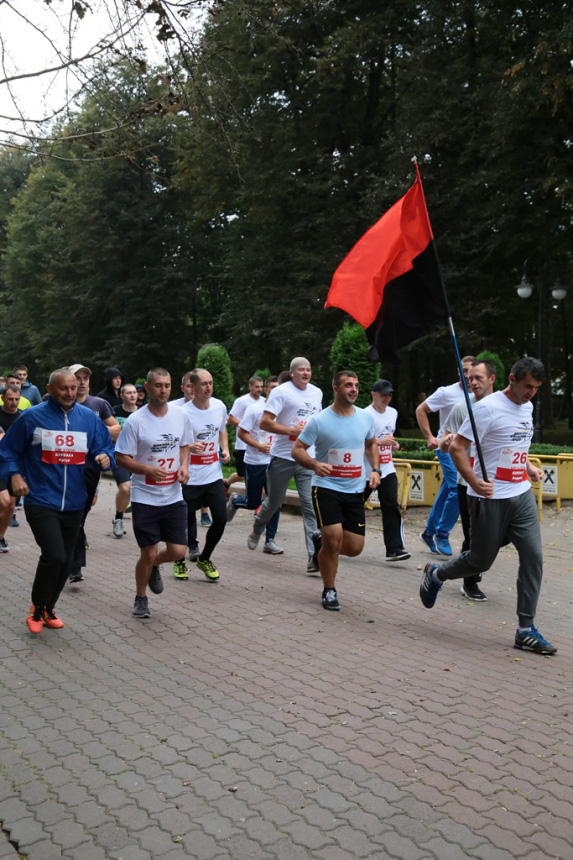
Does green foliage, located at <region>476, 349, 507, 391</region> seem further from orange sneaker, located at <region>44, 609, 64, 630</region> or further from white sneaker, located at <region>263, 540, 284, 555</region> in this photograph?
orange sneaker, located at <region>44, 609, 64, 630</region>

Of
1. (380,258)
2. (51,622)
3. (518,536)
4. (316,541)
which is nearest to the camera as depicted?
(518,536)

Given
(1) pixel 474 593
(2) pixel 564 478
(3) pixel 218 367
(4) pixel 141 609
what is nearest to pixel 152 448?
(4) pixel 141 609

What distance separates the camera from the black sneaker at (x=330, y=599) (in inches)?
288

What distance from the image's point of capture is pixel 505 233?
24.6 m

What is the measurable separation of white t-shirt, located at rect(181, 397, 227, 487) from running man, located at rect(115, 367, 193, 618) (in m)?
1.40

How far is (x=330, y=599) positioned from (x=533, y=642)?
1.86 m

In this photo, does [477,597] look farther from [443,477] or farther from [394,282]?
[394,282]

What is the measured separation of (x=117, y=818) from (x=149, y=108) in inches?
222

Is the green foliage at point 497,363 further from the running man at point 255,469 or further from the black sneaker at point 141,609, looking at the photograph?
the black sneaker at point 141,609

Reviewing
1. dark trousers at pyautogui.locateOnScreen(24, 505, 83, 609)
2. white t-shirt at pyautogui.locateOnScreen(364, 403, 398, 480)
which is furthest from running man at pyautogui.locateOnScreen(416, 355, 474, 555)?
dark trousers at pyautogui.locateOnScreen(24, 505, 83, 609)

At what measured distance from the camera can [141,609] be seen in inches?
281

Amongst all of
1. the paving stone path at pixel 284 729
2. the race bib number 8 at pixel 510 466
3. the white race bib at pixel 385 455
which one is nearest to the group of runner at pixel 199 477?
the race bib number 8 at pixel 510 466

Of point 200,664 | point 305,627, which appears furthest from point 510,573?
point 200,664

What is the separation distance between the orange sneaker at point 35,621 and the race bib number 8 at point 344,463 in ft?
8.45
